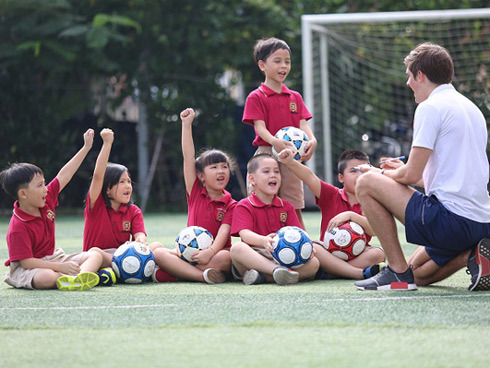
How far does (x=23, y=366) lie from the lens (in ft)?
9.53

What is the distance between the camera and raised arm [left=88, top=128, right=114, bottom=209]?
18.6ft

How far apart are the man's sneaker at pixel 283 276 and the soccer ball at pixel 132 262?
93 cm

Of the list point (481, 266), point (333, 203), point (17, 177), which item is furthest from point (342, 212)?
point (17, 177)

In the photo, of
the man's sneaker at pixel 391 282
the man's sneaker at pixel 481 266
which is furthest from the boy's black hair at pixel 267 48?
the man's sneaker at pixel 481 266

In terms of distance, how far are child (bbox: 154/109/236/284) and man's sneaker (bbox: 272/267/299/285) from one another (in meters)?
0.51

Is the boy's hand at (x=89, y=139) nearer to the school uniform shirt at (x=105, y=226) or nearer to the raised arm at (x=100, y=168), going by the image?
the raised arm at (x=100, y=168)

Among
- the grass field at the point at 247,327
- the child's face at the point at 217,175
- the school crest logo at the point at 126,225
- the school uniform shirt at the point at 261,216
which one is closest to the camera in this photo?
the grass field at the point at 247,327

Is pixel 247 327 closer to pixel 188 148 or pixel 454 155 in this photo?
pixel 454 155

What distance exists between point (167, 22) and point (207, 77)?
4.04ft

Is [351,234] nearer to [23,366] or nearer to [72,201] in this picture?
[23,366]

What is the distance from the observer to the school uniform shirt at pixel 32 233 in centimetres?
527

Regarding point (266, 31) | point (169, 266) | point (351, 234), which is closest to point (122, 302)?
point (169, 266)

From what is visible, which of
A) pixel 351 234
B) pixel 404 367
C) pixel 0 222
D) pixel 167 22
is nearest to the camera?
pixel 404 367

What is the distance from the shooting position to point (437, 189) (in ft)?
15.2
